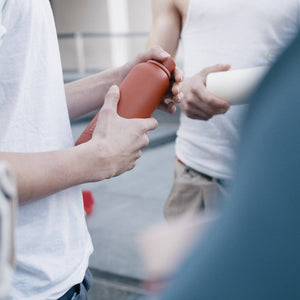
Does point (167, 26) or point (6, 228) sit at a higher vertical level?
point (6, 228)

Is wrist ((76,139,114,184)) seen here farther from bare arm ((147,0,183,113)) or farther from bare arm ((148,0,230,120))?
bare arm ((147,0,183,113))

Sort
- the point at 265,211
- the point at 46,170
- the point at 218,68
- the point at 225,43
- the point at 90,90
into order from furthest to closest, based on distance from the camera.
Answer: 1. the point at 225,43
2. the point at 218,68
3. the point at 90,90
4. the point at 46,170
5. the point at 265,211

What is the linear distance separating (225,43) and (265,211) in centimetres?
126

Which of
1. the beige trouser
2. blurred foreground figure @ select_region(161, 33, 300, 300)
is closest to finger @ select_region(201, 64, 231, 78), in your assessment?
the beige trouser

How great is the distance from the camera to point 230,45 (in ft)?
5.03

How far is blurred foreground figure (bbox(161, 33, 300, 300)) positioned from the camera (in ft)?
1.24

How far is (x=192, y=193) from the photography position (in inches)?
67.6

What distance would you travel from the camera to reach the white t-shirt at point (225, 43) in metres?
1.47

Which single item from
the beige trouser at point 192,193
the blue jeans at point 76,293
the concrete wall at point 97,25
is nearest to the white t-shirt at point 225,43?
the beige trouser at point 192,193

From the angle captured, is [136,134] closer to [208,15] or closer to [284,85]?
[284,85]

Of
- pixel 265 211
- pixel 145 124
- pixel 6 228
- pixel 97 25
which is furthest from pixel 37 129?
pixel 97 25

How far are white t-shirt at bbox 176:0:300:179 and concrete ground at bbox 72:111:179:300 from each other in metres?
0.41

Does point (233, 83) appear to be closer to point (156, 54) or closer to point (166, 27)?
point (156, 54)

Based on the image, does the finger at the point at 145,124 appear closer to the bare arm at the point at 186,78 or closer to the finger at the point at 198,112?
the bare arm at the point at 186,78
